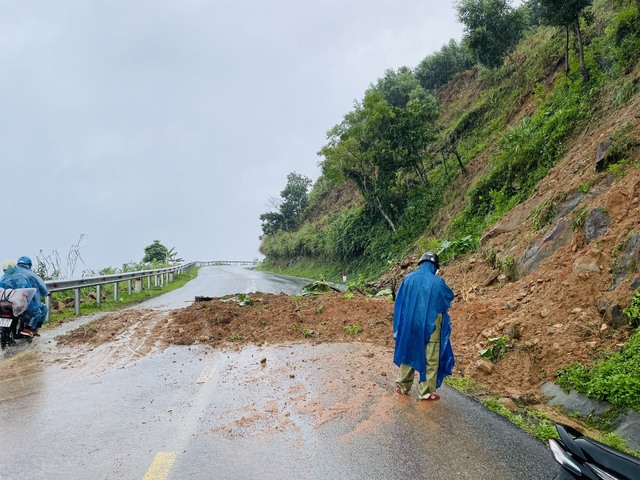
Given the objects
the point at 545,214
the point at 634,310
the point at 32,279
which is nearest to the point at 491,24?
the point at 545,214

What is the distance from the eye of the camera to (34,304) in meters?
9.23

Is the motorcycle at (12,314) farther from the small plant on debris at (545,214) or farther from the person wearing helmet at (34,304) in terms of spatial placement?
the small plant on debris at (545,214)

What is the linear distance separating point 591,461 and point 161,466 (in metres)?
3.12

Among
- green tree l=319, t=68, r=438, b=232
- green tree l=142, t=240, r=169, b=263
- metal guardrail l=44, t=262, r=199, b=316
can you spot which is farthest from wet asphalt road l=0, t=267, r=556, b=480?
green tree l=142, t=240, r=169, b=263

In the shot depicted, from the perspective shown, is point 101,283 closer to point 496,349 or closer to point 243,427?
point 243,427

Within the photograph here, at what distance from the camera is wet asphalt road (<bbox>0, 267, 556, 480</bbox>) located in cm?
379

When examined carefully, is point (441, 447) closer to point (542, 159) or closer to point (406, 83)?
point (542, 159)

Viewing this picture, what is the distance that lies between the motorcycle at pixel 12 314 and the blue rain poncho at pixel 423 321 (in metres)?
7.07

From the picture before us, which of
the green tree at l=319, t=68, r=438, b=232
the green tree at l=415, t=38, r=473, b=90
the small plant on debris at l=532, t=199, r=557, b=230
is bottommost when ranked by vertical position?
the small plant on debris at l=532, t=199, r=557, b=230

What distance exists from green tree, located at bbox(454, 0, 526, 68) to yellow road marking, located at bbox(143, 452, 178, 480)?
2983 cm

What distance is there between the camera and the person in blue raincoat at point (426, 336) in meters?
5.77

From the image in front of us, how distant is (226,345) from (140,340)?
177 centimetres

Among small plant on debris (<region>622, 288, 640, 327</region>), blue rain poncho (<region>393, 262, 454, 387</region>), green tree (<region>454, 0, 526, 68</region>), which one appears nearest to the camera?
blue rain poncho (<region>393, 262, 454, 387</region>)

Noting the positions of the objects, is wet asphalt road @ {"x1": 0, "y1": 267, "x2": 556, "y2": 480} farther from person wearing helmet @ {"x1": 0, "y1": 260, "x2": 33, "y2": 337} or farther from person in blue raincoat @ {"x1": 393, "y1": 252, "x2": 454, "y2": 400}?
person wearing helmet @ {"x1": 0, "y1": 260, "x2": 33, "y2": 337}
